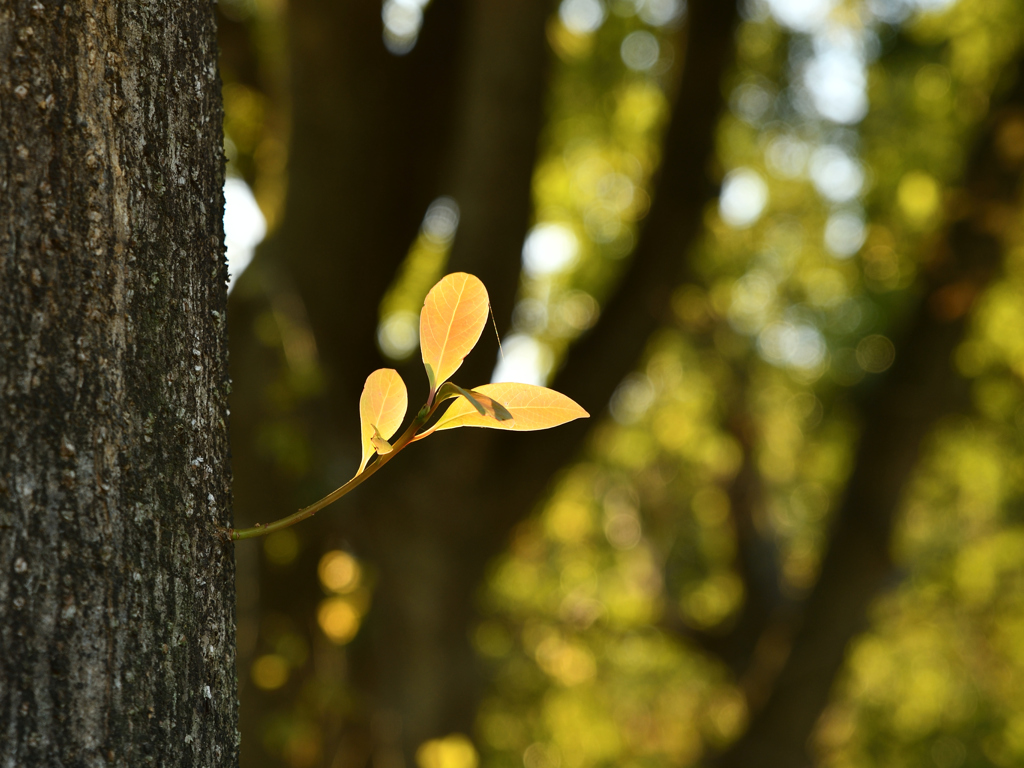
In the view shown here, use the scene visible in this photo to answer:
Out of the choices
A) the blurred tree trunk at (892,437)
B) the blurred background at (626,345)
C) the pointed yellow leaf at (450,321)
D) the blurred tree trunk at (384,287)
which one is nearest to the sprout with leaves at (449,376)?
the pointed yellow leaf at (450,321)

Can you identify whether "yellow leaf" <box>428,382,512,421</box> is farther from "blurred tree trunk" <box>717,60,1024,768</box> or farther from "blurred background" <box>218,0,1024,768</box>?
"blurred tree trunk" <box>717,60,1024,768</box>

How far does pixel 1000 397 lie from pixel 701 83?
9.64 ft

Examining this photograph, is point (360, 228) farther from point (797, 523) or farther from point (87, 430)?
point (797, 523)

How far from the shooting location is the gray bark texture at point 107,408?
497mm

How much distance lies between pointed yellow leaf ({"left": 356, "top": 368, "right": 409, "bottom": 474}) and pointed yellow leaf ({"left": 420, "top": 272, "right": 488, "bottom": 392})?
0.14ft

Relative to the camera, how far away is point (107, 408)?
53cm

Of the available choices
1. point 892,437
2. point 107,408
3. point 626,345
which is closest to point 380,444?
point 107,408

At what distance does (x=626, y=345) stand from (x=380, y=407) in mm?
2747

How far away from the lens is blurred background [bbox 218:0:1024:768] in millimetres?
3008

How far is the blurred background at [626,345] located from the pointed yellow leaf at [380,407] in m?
1.37

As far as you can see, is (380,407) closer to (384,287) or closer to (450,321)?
(450,321)

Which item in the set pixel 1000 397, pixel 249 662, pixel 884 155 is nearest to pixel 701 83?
pixel 884 155

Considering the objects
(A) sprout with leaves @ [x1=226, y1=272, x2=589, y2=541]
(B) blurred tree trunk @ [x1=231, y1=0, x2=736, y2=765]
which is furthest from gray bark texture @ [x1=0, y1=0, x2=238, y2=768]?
(B) blurred tree trunk @ [x1=231, y1=0, x2=736, y2=765]

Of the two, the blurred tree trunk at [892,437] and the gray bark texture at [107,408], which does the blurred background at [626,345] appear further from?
the gray bark texture at [107,408]
